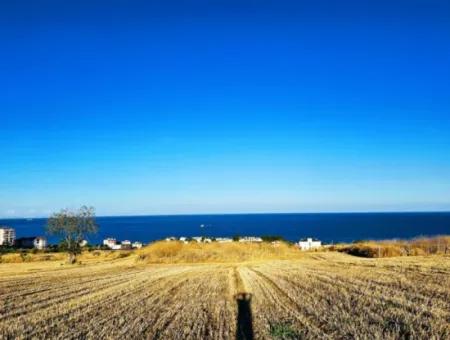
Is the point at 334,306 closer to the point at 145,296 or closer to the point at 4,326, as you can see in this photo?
the point at 145,296

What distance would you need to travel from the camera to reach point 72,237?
240 feet

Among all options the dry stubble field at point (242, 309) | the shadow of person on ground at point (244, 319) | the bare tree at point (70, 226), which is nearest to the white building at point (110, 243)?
the bare tree at point (70, 226)

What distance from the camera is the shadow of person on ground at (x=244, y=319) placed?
49.9 feet

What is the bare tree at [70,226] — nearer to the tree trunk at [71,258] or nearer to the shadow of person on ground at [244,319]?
the tree trunk at [71,258]

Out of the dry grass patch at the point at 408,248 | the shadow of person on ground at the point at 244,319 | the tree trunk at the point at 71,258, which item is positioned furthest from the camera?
the tree trunk at the point at 71,258

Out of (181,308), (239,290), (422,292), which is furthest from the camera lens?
A: (239,290)

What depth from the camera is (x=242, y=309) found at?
801 inches

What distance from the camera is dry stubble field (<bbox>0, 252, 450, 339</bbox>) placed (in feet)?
51.3

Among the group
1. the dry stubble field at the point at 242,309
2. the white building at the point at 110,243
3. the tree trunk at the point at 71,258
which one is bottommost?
the white building at the point at 110,243

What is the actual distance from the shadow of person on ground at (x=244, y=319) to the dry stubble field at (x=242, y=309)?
0.04 metres

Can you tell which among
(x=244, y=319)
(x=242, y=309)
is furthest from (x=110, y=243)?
(x=244, y=319)

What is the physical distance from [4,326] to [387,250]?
197ft

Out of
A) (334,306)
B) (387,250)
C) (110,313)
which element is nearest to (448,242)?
(387,250)

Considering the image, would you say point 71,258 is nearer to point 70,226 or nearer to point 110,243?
point 70,226
